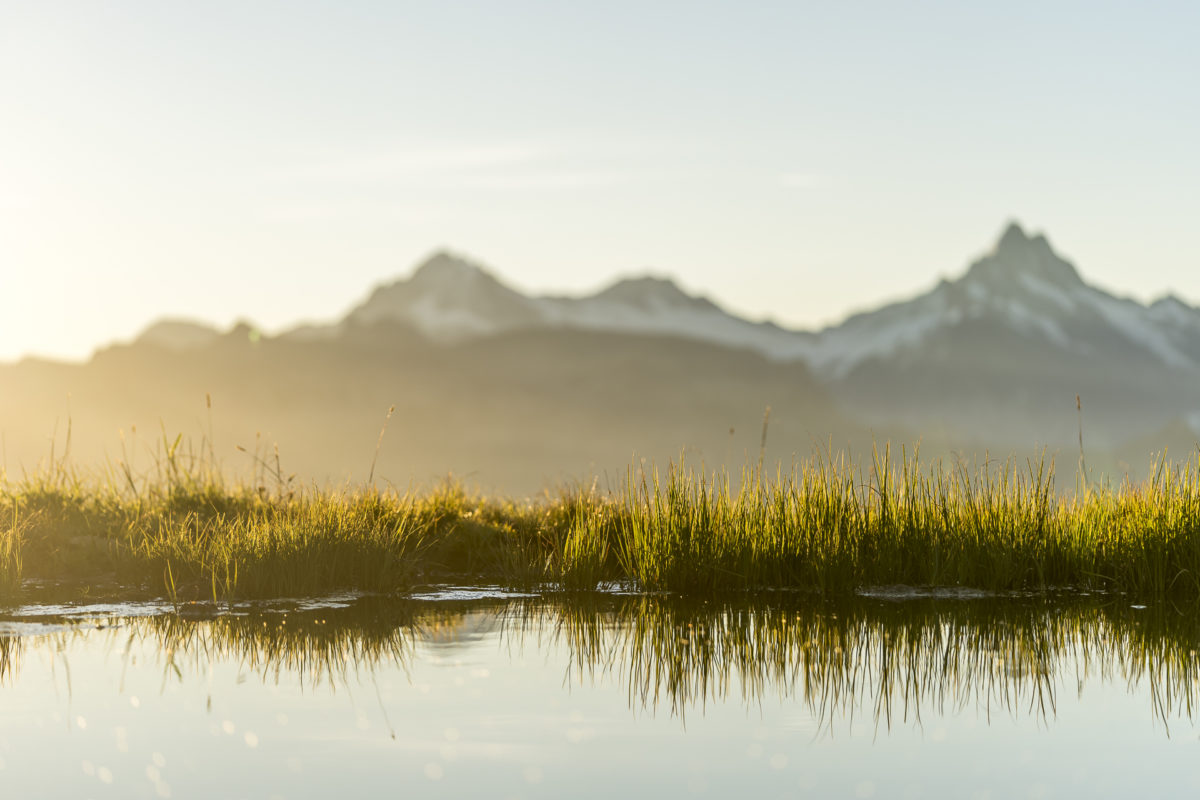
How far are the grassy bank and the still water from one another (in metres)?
0.91

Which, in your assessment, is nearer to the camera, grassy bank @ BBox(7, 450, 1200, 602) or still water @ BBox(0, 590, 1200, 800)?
still water @ BBox(0, 590, 1200, 800)

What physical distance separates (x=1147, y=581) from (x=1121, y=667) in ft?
11.3

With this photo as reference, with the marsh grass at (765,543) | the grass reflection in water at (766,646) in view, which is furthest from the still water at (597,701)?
the marsh grass at (765,543)

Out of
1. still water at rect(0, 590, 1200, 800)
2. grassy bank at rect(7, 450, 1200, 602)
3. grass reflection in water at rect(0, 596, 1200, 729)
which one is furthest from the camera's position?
grassy bank at rect(7, 450, 1200, 602)

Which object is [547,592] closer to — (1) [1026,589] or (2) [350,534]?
(2) [350,534]

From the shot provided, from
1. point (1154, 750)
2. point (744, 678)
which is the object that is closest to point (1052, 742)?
point (1154, 750)

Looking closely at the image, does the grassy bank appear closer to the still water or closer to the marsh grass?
the marsh grass

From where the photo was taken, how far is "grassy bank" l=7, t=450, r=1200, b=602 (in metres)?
11.5

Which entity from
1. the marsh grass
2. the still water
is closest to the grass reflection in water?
the still water

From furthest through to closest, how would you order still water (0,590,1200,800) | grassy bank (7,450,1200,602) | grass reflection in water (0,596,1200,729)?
grassy bank (7,450,1200,602) < grass reflection in water (0,596,1200,729) < still water (0,590,1200,800)

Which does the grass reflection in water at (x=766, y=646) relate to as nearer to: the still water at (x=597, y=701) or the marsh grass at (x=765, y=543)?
the still water at (x=597, y=701)

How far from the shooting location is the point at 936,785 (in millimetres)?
6043

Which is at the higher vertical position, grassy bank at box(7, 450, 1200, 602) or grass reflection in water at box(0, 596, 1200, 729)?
grassy bank at box(7, 450, 1200, 602)

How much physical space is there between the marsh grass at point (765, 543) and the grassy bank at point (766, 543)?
0.7 inches
